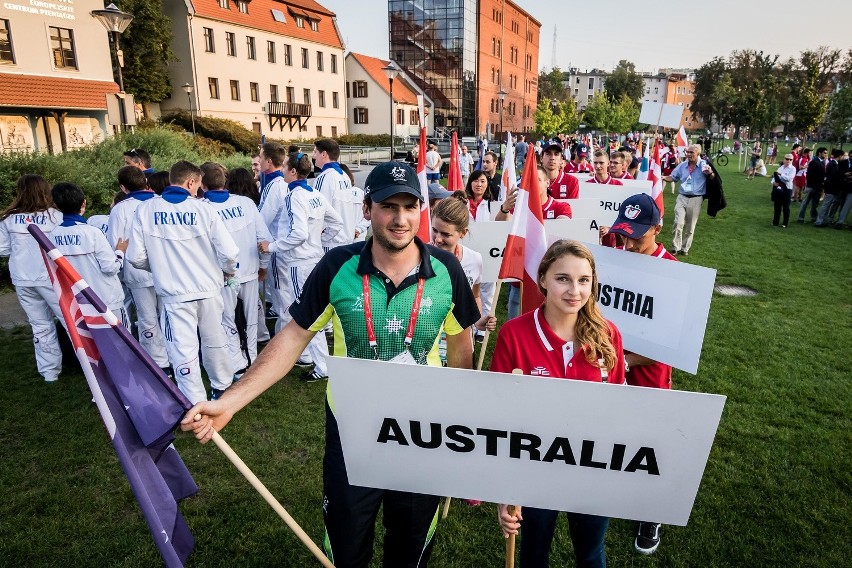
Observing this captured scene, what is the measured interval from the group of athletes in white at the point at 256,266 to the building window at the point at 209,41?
40.6 meters

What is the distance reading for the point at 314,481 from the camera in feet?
14.4

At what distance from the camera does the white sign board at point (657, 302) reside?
3.36 m

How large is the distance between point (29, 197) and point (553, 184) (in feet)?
22.1

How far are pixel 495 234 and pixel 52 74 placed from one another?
3225 cm

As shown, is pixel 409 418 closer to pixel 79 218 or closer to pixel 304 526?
pixel 304 526

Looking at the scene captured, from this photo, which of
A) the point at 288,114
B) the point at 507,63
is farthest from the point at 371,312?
the point at 507,63

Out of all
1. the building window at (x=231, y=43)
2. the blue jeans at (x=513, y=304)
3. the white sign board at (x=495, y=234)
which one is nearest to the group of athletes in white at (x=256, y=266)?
the white sign board at (x=495, y=234)

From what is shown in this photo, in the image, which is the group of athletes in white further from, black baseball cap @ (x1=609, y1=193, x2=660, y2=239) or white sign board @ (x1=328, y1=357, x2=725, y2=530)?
white sign board @ (x1=328, y1=357, x2=725, y2=530)

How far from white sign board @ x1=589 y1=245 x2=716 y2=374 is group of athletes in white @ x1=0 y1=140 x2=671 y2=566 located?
149 millimetres

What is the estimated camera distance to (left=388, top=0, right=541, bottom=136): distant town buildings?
6069 cm

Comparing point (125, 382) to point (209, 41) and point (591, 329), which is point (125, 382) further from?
point (209, 41)

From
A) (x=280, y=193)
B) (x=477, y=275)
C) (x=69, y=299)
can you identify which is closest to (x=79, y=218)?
(x=280, y=193)

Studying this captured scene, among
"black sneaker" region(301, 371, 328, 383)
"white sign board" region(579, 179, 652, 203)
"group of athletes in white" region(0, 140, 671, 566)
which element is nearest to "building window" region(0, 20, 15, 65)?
"group of athletes in white" region(0, 140, 671, 566)

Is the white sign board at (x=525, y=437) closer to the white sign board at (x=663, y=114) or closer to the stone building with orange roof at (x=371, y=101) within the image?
the white sign board at (x=663, y=114)
